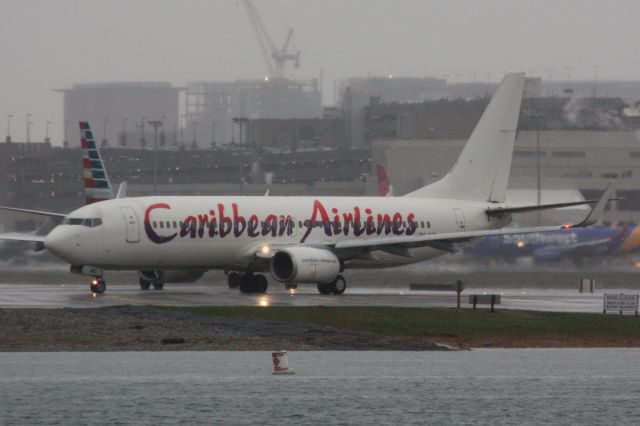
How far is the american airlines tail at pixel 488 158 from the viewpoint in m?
79.5

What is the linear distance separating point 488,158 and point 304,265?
14.9m

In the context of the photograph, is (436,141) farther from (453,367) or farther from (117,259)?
(453,367)

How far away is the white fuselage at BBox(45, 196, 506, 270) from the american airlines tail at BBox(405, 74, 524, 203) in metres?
0.94

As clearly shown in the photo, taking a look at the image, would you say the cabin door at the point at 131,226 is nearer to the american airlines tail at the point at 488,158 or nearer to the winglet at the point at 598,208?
the american airlines tail at the point at 488,158

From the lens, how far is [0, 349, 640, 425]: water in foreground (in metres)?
34.9

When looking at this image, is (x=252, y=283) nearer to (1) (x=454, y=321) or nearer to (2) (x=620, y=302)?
(2) (x=620, y=302)

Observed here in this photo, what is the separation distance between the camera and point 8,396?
37094 mm

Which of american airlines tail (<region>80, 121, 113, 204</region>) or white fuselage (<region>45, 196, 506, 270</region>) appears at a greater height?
american airlines tail (<region>80, 121, 113, 204</region>)

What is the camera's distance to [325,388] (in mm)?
39312

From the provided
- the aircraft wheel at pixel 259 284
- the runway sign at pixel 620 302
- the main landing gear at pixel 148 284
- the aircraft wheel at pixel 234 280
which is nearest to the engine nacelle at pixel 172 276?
the main landing gear at pixel 148 284

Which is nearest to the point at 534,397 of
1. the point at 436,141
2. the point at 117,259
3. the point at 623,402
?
the point at 623,402

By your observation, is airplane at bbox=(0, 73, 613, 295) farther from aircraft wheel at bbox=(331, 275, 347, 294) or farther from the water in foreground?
the water in foreground

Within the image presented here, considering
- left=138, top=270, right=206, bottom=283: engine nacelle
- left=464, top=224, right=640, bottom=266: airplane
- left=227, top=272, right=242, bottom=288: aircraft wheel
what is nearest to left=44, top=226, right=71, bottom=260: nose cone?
left=138, top=270, right=206, bottom=283: engine nacelle

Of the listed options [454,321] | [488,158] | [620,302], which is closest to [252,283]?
[488,158]
